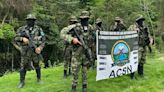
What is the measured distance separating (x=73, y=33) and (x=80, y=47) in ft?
1.17

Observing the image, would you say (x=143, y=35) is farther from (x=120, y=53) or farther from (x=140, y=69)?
(x=120, y=53)

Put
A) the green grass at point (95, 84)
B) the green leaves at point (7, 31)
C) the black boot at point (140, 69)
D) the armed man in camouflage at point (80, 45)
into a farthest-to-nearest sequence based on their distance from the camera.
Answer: the green leaves at point (7, 31), the black boot at point (140, 69), the green grass at point (95, 84), the armed man in camouflage at point (80, 45)

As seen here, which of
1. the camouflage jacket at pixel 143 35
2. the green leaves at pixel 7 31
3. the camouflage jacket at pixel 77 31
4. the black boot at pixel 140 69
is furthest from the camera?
the green leaves at pixel 7 31

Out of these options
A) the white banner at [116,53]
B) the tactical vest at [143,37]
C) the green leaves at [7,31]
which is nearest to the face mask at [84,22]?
the white banner at [116,53]

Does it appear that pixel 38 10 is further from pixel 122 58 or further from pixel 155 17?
pixel 122 58

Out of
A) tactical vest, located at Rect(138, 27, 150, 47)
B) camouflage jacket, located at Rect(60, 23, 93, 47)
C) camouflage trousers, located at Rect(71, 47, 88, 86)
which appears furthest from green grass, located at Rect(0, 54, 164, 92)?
camouflage jacket, located at Rect(60, 23, 93, 47)

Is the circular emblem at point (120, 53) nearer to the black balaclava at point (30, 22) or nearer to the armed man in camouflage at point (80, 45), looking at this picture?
the armed man in camouflage at point (80, 45)

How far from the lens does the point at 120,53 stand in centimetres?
919

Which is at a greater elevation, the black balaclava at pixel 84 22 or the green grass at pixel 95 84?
the black balaclava at pixel 84 22

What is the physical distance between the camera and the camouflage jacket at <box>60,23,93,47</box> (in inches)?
314

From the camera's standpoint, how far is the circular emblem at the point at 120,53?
9.01m

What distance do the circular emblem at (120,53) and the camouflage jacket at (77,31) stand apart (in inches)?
32.4

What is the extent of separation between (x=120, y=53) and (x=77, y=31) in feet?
5.12

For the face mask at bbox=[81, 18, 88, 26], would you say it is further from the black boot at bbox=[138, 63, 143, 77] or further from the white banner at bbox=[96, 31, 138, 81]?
the black boot at bbox=[138, 63, 143, 77]
